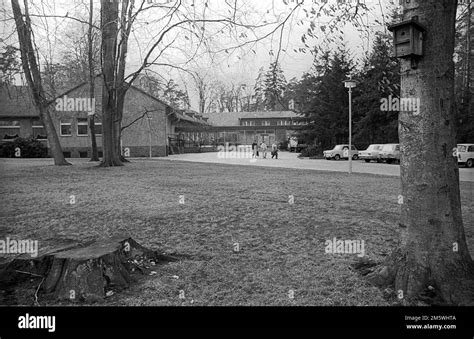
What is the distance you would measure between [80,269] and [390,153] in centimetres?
3109

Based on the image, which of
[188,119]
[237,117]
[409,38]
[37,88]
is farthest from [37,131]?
[409,38]

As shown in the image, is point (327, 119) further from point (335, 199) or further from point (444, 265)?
point (444, 265)

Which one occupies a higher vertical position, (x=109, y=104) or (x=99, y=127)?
(x=109, y=104)

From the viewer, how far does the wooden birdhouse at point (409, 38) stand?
12.3 feet

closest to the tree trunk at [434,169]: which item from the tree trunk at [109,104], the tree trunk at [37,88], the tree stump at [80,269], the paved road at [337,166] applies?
the tree stump at [80,269]

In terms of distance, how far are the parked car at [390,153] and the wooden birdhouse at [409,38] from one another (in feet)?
97.1

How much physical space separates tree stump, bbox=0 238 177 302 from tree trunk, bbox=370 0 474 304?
2.87 m

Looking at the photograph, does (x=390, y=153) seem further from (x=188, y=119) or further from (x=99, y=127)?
(x=99, y=127)

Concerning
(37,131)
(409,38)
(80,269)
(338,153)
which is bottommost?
(80,269)

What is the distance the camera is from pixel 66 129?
42375 millimetres

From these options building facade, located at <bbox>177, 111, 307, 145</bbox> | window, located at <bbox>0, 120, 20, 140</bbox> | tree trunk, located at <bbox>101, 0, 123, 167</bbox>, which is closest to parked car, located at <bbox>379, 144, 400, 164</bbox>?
tree trunk, located at <bbox>101, 0, 123, 167</bbox>

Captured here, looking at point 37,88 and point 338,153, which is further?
point 338,153
